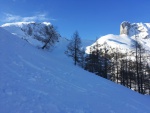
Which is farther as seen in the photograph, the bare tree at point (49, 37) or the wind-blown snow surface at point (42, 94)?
the bare tree at point (49, 37)

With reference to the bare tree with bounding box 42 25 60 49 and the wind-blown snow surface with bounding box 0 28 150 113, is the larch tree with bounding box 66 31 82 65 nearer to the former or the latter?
the bare tree with bounding box 42 25 60 49

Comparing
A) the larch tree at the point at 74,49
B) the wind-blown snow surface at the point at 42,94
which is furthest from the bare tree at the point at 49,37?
the wind-blown snow surface at the point at 42,94

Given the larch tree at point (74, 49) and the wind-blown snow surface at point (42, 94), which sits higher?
the larch tree at point (74, 49)

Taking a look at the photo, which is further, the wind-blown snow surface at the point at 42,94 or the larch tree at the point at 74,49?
the larch tree at the point at 74,49

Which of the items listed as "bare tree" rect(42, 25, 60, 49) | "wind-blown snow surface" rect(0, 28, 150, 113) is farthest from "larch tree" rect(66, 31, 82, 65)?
"wind-blown snow surface" rect(0, 28, 150, 113)

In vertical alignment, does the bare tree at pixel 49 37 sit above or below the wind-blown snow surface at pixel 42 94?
above

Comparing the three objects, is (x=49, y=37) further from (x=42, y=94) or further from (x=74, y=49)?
(x=42, y=94)

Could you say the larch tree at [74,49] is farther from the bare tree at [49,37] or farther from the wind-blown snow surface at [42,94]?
the wind-blown snow surface at [42,94]

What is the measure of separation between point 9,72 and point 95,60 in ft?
101

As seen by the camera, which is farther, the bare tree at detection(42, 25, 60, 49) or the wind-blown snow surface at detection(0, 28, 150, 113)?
the bare tree at detection(42, 25, 60, 49)

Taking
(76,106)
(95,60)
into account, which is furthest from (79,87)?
(95,60)

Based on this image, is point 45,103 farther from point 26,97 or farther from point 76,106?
point 76,106

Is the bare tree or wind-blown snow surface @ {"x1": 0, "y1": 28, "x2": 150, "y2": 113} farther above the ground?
the bare tree

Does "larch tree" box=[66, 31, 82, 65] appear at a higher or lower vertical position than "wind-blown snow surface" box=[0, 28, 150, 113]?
higher
